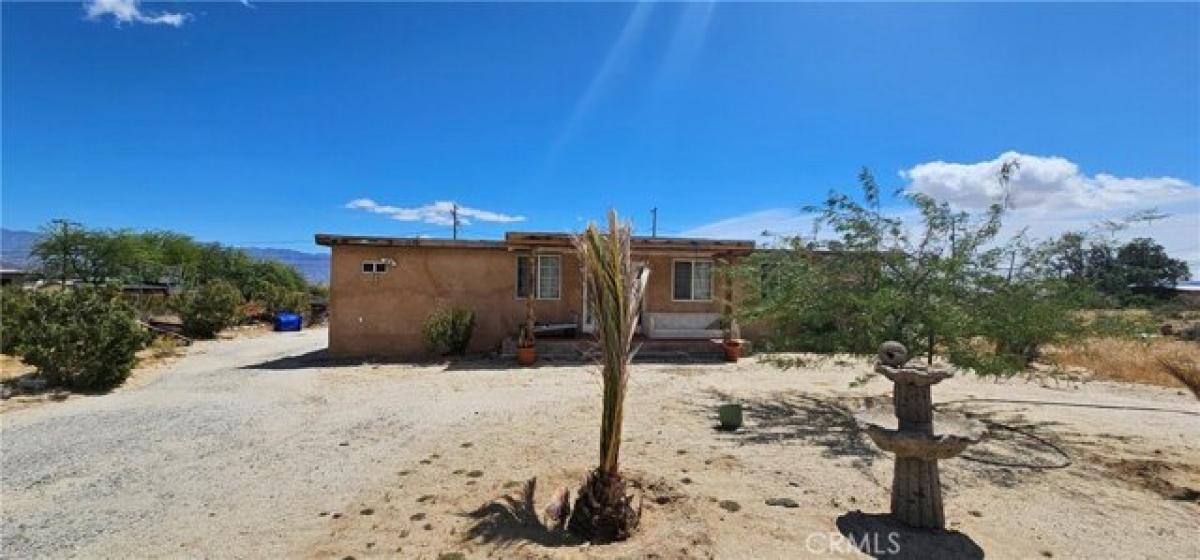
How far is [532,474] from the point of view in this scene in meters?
5.20

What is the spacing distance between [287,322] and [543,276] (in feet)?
39.4

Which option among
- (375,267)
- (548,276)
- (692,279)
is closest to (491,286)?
(548,276)

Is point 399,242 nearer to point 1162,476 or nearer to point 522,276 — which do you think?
point 522,276

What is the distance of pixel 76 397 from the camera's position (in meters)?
8.73

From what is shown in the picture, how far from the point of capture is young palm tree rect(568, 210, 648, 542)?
3846 mm

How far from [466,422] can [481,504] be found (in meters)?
2.94

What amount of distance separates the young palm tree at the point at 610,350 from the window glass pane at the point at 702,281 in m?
11.3

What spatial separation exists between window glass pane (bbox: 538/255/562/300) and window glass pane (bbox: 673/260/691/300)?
3.04m

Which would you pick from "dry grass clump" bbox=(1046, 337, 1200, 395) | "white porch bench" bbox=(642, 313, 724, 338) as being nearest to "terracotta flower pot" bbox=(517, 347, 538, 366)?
"white porch bench" bbox=(642, 313, 724, 338)

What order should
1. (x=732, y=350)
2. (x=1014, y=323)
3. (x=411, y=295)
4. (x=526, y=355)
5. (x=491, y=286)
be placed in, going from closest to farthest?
(x=1014, y=323) → (x=526, y=355) → (x=732, y=350) → (x=411, y=295) → (x=491, y=286)

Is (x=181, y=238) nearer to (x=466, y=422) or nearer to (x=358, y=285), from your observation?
(x=358, y=285)

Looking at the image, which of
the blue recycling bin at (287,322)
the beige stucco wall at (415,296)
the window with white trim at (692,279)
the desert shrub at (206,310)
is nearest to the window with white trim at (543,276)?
the beige stucco wall at (415,296)

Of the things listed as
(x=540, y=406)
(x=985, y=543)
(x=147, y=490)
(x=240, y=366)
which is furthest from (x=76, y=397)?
(x=985, y=543)

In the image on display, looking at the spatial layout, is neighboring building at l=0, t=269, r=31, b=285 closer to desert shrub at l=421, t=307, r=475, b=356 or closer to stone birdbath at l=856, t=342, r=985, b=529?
desert shrub at l=421, t=307, r=475, b=356
